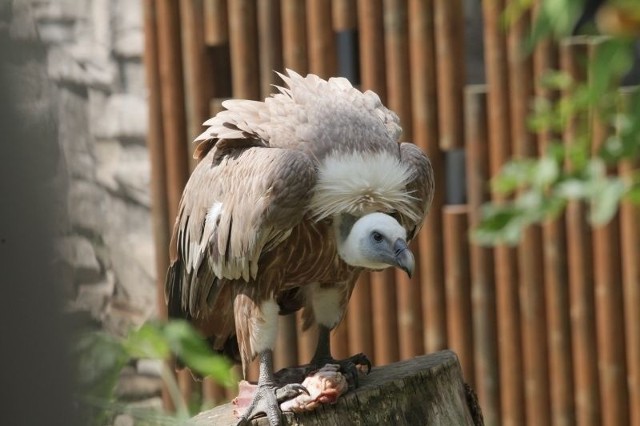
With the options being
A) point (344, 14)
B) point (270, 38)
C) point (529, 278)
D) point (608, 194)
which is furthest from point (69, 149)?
point (270, 38)

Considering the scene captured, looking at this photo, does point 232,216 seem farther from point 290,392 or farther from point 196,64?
point 196,64

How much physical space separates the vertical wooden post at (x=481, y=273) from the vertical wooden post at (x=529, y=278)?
0.13 m

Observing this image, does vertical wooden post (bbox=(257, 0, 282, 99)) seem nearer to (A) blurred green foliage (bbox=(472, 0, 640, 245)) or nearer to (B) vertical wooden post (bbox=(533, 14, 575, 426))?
(B) vertical wooden post (bbox=(533, 14, 575, 426))

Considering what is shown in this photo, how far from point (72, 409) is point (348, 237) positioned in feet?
8.17

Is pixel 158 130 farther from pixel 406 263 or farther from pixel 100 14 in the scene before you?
pixel 406 263

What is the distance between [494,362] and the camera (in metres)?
5.05

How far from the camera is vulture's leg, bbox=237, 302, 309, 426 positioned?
302 centimetres

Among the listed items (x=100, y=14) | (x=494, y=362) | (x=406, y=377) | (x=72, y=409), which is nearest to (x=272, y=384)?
(x=406, y=377)

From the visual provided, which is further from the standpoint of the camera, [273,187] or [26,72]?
[273,187]

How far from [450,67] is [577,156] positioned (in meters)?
3.75

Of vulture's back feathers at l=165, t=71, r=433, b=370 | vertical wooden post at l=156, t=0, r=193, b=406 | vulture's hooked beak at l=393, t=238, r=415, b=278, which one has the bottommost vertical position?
vulture's hooked beak at l=393, t=238, r=415, b=278

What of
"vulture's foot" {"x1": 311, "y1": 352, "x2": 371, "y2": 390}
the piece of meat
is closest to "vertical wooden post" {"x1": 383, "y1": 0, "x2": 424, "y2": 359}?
"vulture's foot" {"x1": 311, "y1": 352, "x2": 371, "y2": 390}

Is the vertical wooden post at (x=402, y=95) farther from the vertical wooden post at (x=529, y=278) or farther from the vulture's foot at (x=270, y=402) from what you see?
the vulture's foot at (x=270, y=402)

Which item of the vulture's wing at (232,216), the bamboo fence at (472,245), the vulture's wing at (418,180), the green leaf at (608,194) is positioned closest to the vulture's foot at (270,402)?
the vulture's wing at (232,216)
